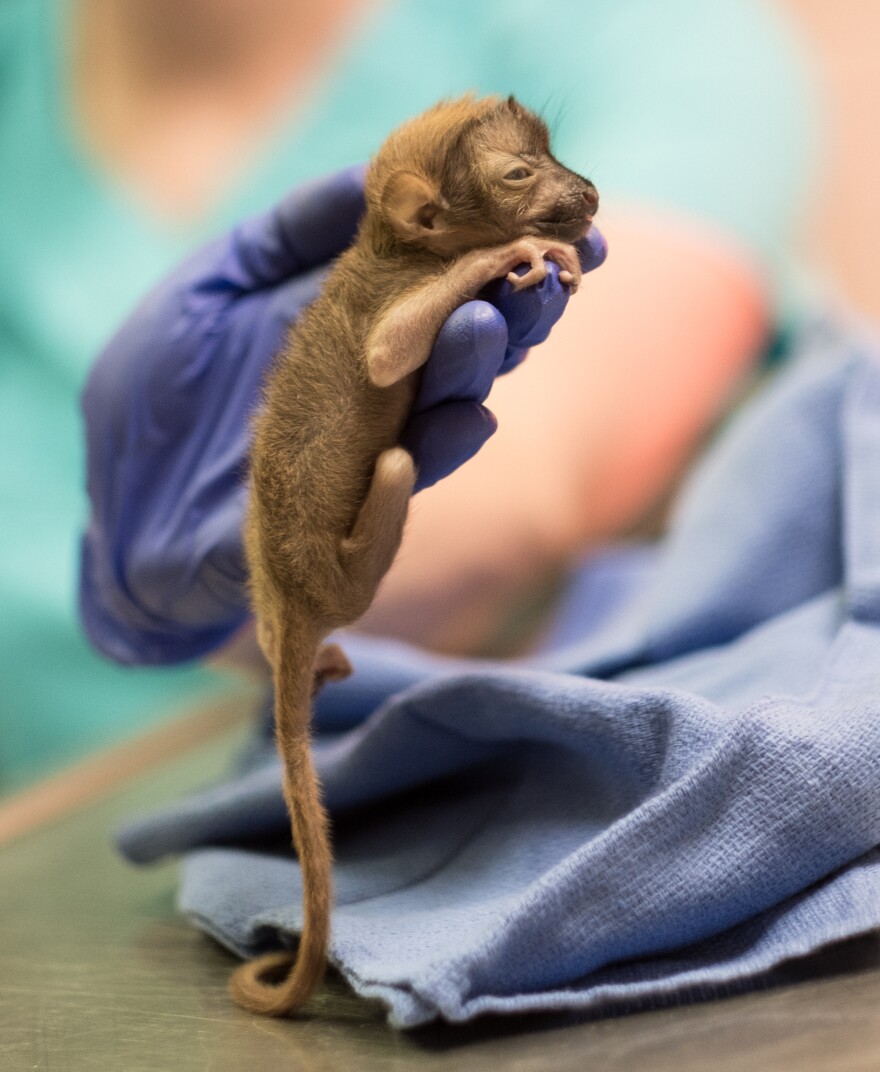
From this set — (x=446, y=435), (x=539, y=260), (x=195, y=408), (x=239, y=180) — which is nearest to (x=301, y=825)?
(x=446, y=435)

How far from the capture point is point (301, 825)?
2.17 feet

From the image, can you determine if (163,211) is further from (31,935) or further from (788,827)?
(788,827)

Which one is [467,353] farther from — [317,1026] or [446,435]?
[317,1026]

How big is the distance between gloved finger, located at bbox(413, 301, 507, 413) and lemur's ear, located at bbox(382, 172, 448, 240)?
8cm

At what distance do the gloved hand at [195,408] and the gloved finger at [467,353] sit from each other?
0.26 meters

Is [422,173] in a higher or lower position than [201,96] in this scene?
higher

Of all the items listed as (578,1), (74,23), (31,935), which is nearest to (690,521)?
(31,935)

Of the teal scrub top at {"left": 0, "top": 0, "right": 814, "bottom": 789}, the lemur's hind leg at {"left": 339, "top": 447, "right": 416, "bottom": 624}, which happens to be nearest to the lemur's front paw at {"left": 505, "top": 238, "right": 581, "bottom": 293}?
the lemur's hind leg at {"left": 339, "top": 447, "right": 416, "bottom": 624}

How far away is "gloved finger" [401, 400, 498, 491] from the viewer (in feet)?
2.31

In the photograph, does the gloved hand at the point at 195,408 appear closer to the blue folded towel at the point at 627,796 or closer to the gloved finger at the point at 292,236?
→ the gloved finger at the point at 292,236

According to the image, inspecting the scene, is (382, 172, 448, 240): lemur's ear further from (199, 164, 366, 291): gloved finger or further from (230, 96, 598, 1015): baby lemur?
(199, 164, 366, 291): gloved finger

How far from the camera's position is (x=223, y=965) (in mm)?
777

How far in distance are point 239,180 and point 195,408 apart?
1423 millimetres

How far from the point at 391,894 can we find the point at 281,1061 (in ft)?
0.57
